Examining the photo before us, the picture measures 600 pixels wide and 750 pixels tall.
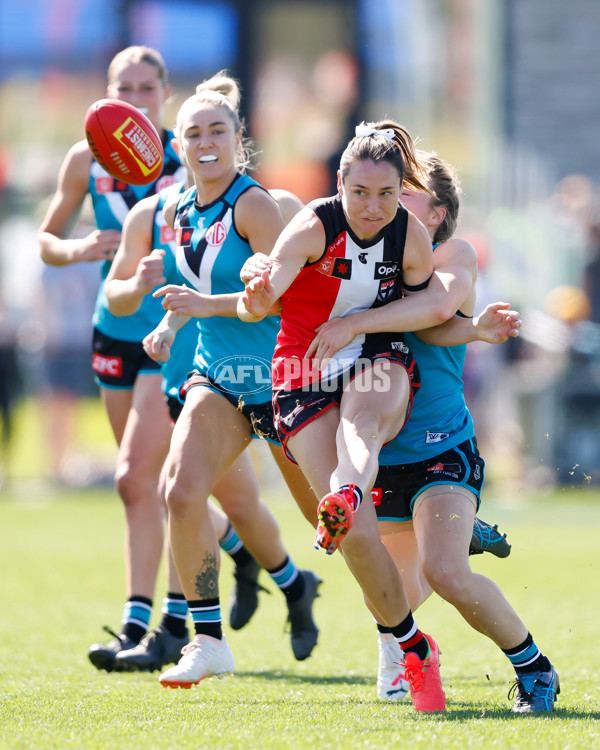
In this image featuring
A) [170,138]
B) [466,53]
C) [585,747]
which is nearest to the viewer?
[585,747]

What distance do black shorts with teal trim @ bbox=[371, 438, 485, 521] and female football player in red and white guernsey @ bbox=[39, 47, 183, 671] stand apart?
138 centimetres

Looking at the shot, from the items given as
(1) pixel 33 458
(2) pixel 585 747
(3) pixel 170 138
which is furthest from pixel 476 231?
(2) pixel 585 747

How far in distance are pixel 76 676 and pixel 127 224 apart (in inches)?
71.6

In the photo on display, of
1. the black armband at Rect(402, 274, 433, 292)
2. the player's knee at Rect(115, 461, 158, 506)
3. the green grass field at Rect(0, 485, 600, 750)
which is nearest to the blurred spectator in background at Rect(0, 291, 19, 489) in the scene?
the green grass field at Rect(0, 485, 600, 750)

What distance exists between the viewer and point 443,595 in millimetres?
4125

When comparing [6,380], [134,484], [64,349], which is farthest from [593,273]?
[134,484]

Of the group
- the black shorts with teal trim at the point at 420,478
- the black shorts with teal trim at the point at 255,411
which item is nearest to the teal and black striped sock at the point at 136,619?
the black shorts with teal trim at the point at 255,411

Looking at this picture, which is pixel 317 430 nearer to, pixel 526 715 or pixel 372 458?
pixel 372 458

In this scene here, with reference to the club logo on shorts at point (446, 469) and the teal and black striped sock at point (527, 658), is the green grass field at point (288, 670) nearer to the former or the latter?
the teal and black striped sock at point (527, 658)

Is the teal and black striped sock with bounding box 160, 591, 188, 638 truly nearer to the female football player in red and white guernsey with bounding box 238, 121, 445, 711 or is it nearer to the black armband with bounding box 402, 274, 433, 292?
the female football player in red and white guernsey with bounding box 238, 121, 445, 711

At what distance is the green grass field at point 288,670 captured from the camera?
12.4 feet

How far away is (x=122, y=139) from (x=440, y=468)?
1799mm

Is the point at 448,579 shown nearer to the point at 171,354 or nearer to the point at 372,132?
the point at 372,132

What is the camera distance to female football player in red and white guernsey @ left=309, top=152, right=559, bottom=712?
4.16 m
